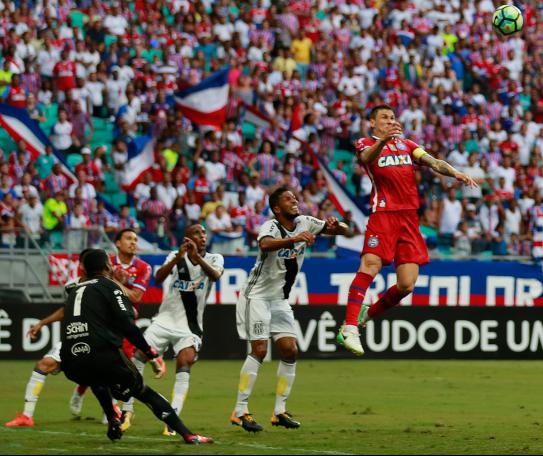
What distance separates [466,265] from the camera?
85.5ft

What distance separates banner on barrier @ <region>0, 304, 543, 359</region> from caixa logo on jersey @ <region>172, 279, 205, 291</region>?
868 cm

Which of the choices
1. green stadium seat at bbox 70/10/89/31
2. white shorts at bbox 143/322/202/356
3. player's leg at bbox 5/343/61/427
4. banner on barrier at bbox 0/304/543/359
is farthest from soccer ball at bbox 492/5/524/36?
green stadium seat at bbox 70/10/89/31

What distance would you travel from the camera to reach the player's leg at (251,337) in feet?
44.1

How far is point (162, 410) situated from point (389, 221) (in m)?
3.32

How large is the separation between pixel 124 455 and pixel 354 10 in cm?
2592

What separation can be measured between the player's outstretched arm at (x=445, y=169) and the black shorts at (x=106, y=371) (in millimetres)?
3517

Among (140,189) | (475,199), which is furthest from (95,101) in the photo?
(475,199)

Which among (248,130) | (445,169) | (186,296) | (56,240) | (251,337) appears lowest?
(251,337)

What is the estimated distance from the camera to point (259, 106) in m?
30.5

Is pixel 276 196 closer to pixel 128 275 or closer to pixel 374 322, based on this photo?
pixel 128 275

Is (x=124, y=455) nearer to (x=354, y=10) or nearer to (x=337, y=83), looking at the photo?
(x=337, y=83)

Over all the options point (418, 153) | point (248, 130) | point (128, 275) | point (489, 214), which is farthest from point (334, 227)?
point (248, 130)

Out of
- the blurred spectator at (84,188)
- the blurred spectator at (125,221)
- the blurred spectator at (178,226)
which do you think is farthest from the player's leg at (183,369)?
the blurred spectator at (84,188)

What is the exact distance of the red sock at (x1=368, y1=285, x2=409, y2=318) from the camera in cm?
1325
